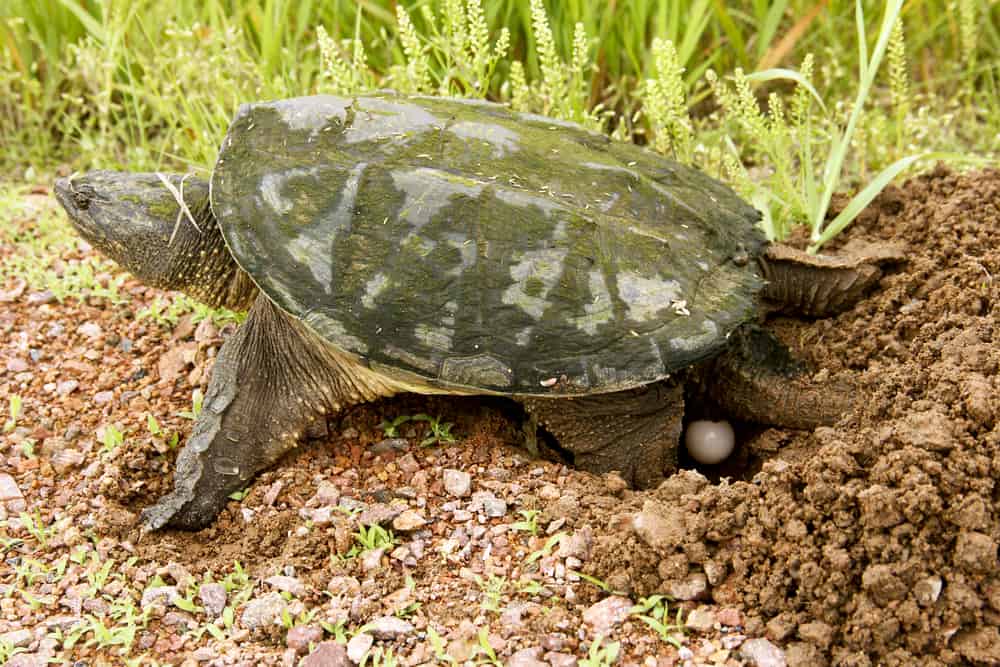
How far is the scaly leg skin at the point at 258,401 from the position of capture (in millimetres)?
2621

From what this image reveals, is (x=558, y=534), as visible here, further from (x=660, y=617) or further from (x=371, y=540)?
(x=371, y=540)

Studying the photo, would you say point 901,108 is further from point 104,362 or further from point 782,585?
point 104,362

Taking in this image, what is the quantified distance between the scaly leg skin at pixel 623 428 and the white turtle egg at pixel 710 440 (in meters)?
0.13

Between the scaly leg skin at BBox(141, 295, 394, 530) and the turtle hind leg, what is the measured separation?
1026 mm

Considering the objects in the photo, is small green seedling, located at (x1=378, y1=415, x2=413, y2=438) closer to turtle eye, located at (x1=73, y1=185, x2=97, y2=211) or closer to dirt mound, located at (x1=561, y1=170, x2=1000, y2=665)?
dirt mound, located at (x1=561, y1=170, x2=1000, y2=665)

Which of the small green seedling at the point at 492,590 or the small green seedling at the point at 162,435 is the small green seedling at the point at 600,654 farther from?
the small green seedling at the point at 162,435

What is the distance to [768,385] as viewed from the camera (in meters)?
2.71

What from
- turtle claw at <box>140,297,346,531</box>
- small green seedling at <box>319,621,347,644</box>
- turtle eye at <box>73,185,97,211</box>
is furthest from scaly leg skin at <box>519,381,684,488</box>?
turtle eye at <box>73,185,97,211</box>

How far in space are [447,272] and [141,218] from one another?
110cm

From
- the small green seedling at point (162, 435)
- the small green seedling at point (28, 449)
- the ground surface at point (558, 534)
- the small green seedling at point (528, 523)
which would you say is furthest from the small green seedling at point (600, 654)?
the small green seedling at point (28, 449)

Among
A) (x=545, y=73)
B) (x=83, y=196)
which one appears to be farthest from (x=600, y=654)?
Answer: (x=545, y=73)

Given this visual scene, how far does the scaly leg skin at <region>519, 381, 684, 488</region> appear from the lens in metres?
2.61

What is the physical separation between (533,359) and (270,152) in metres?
1.02

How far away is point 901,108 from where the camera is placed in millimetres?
3717
